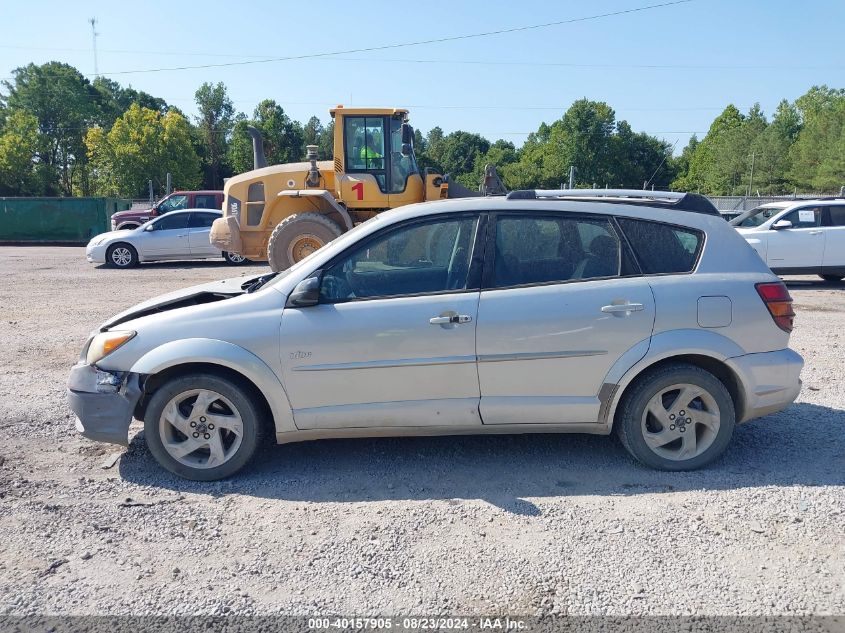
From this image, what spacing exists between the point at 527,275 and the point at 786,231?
10.9 meters

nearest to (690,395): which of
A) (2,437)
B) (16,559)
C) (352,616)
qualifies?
(352,616)

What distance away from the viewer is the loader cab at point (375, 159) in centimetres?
1291

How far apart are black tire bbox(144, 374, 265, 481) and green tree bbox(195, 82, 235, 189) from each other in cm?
7229

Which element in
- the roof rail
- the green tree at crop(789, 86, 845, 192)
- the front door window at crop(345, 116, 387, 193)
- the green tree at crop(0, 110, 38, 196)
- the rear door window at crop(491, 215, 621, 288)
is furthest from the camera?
the green tree at crop(0, 110, 38, 196)

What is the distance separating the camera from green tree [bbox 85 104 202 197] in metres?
50.7

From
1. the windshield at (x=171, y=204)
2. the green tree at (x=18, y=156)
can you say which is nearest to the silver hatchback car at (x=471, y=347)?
the windshield at (x=171, y=204)

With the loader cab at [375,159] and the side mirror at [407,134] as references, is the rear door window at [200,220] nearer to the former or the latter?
the loader cab at [375,159]

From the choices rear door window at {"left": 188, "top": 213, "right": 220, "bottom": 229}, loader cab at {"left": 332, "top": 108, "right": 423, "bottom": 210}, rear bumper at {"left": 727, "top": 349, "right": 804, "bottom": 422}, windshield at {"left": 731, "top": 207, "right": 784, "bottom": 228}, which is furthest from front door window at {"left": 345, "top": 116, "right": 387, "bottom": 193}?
rear bumper at {"left": 727, "top": 349, "right": 804, "bottom": 422}

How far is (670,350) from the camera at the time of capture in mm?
4250

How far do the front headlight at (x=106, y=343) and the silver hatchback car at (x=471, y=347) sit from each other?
0.01m

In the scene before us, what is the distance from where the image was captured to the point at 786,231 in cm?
1318

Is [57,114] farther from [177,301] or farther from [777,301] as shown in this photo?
[777,301]

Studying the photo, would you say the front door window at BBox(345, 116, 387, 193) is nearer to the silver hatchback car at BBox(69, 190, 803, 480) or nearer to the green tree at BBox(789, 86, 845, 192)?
the silver hatchback car at BBox(69, 190, 803, 480)

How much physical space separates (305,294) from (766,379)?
2.96m
